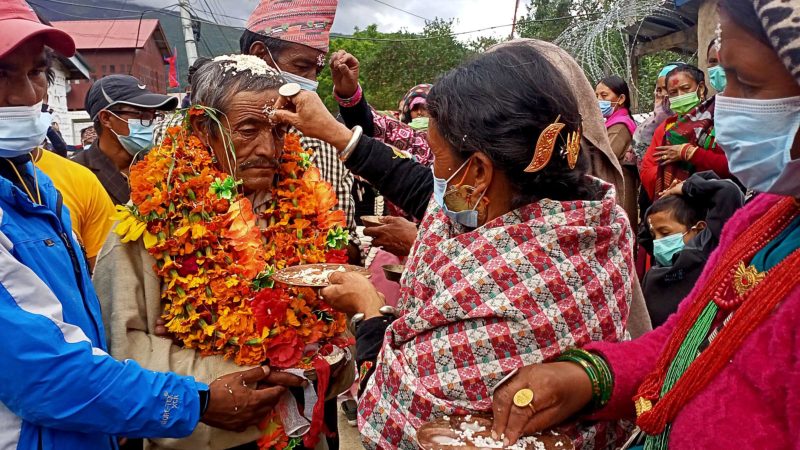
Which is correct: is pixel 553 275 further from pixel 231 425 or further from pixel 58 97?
pixel 58 97

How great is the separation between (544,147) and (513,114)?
130 mm

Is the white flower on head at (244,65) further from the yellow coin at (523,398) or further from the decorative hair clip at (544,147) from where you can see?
the yellow coin at (523,398)

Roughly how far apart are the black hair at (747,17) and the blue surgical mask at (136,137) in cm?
449

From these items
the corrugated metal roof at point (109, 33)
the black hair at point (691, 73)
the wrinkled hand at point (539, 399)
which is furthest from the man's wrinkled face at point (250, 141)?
the corrugated metal roof at point (109, 33)

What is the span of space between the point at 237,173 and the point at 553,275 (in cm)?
159

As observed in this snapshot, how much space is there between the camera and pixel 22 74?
1938 mm

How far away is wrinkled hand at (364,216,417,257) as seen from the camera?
3285 mm

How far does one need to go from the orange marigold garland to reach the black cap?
2642mm

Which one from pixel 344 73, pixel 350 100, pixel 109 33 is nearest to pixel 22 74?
pixel 344 73

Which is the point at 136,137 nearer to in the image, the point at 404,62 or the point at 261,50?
the point at 261,50

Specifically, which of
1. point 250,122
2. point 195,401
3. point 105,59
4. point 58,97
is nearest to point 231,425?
Result: point 195,401

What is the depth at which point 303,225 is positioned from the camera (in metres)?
2.82

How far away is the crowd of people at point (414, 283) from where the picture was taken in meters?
1.43

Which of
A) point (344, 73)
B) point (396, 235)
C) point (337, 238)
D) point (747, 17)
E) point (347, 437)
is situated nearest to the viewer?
point (747, 17)
